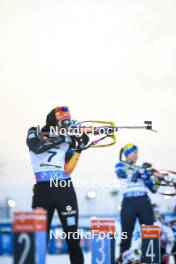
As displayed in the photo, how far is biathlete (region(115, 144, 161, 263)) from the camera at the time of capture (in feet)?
15.2

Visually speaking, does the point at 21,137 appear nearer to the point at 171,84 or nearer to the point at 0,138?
the point at 0,138

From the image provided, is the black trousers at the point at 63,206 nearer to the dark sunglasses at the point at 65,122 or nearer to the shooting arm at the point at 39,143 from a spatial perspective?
the shooting arm at the point at 39,143

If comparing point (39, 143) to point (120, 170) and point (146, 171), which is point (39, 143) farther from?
point (146, 171)

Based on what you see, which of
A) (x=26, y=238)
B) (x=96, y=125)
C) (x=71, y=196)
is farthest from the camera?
(x=96, y=125)

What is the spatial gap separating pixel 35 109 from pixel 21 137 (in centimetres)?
26

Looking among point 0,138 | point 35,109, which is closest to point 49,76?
point 35,109

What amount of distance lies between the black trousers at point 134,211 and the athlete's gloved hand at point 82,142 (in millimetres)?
524

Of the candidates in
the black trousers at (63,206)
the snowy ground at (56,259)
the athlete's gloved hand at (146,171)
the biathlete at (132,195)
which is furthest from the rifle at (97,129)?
the snowy ground at (56,259)

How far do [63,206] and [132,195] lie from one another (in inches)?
25.8

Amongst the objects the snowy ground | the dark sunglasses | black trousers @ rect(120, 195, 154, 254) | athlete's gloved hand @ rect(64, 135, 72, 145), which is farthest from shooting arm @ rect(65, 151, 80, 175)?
the snowy ground

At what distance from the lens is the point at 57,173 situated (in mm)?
4379

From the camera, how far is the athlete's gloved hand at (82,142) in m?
4.60

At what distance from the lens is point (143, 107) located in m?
4.78

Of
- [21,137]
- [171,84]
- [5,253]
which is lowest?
[5,253]
